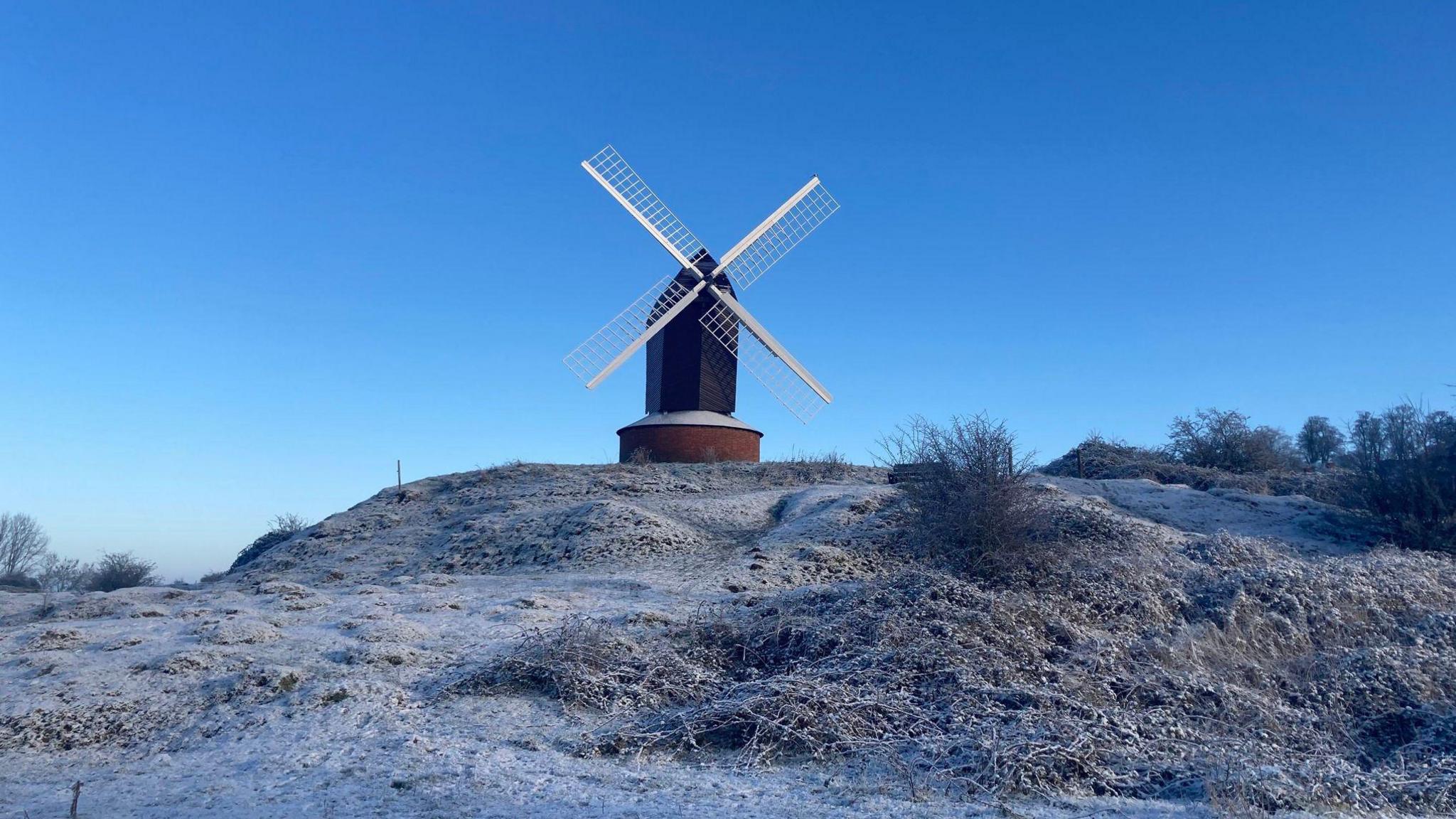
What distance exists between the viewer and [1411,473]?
19.2m

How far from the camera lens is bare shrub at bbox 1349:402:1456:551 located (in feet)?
61.2

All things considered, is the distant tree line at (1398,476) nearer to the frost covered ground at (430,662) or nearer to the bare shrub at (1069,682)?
the frost covered ground at (430,662)

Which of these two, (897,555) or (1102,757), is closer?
(1102,757)

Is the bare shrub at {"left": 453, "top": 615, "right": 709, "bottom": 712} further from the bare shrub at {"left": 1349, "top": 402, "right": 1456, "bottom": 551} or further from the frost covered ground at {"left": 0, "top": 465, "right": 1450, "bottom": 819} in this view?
the bare shrub at {"left": 1349, "top": 402, "right": 1456, "bottom": 551}

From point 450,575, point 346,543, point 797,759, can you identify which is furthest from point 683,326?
point 797,759

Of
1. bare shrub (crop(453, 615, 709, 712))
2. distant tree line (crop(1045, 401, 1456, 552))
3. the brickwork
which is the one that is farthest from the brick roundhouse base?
bare shrub (crop(453, 615, 709, 712))

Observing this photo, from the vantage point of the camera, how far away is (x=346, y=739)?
7.81 metres

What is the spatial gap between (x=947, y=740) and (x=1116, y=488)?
18185mm

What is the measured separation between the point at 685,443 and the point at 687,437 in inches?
7.6

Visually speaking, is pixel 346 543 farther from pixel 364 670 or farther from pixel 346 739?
pixel 346 739

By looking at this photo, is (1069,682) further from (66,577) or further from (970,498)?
(66,577)

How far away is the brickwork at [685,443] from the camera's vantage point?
28891 millimetres

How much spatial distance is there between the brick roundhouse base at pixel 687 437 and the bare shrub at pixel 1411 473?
53.8ft

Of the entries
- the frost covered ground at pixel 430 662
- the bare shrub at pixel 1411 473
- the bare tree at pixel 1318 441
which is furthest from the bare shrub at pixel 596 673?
the bare tree at pixel 1318 441
